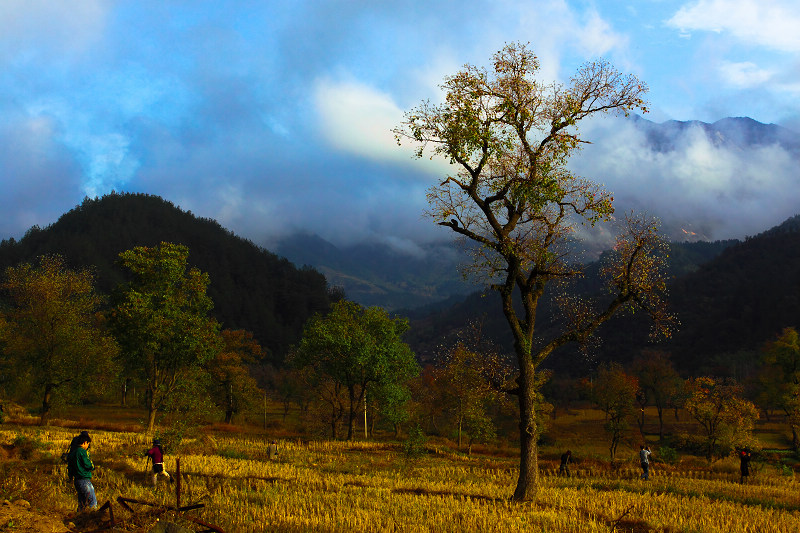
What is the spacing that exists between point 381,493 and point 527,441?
19.1 feet

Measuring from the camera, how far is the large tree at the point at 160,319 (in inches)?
1547

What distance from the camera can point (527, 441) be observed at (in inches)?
717

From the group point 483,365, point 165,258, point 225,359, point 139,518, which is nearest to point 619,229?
point 483,365

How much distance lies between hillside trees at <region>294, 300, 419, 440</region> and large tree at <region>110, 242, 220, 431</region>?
10.6 m

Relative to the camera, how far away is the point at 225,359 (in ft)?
232

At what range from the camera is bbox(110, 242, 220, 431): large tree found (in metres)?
39.3

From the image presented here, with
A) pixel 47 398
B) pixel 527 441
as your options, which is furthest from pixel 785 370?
pixel 47 398

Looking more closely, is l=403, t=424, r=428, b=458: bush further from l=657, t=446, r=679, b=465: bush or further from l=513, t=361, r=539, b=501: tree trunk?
l=657, t=446, r=679, b=465: bush

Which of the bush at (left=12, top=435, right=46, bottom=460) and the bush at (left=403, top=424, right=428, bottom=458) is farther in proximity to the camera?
the bush at (left=403, top=424, right=428, bottom=458)

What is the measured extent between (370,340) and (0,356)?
112 feet

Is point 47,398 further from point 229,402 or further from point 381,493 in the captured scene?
point 381,493

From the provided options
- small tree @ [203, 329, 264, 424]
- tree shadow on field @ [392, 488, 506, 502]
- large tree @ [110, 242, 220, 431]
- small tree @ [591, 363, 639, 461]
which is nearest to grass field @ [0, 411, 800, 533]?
tree shadow on field @ [392, 488, 506, 502]

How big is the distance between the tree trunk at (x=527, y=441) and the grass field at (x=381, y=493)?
536 mm

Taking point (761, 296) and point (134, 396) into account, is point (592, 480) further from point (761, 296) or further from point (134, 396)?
point (761, 296)
